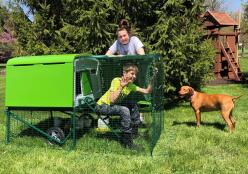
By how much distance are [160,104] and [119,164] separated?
2046 mm

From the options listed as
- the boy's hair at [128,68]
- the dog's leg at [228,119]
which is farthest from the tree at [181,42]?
the boy's hair at [128,68]

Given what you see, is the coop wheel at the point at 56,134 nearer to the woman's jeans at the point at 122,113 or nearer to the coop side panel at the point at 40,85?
the coop side panel at the point at 40,85

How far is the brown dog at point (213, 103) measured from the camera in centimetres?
726

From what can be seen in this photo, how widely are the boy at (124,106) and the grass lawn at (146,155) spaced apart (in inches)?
9.9

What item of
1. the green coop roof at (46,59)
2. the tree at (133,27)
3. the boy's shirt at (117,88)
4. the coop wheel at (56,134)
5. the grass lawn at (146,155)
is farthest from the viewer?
the tree at (133,27)

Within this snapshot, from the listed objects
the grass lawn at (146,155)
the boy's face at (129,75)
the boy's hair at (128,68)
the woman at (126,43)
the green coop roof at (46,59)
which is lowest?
the grass lawn at (146,155)

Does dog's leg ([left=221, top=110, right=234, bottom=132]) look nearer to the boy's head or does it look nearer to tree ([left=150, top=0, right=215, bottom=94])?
the boy's head

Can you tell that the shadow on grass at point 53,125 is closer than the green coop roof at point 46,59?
No

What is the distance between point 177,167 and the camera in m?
5.37

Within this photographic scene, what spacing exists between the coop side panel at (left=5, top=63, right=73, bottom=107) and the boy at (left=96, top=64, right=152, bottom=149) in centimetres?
56

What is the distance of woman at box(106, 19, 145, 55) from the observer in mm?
6963

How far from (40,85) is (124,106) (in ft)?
4.05

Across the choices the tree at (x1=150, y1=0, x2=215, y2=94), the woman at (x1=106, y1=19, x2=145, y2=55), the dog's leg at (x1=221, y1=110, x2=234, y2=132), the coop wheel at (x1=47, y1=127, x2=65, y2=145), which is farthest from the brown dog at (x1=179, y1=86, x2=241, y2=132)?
the coop wheel at (x1=47, y1=127, x2=65, y2=145)

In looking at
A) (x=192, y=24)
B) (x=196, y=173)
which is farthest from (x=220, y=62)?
(x=196, y=173)
